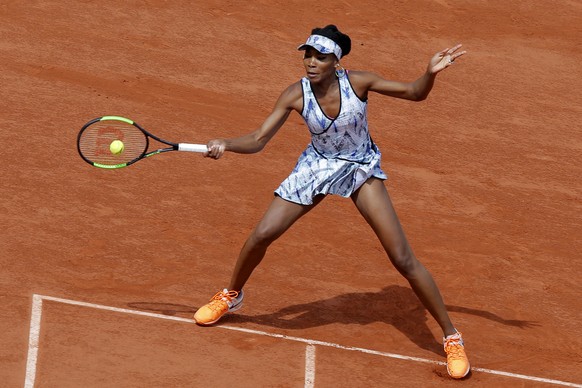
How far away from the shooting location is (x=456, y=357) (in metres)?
10.3

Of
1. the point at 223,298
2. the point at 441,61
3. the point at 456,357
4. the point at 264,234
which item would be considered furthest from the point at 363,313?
the point at 441,61

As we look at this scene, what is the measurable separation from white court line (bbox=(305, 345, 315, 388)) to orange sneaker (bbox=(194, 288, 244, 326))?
2.47 ft

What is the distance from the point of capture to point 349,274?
1195 cm

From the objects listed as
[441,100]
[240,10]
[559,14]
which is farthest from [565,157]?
[240,10]

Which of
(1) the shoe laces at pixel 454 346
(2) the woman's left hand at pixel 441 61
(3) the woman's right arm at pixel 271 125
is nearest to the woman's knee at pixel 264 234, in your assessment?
(3) the woman's right arm at pixel 271 125

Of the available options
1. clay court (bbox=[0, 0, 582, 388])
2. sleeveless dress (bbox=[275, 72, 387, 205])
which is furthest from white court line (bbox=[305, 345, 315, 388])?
sleeveless dress (bbox=[275, 72, 387, 205])

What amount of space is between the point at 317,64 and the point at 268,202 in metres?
3.35

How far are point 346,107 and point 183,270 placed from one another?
8.53ft

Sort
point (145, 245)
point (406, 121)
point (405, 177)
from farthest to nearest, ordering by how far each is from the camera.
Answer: point (406, 121)
point (405, 177)
point (145, 245)

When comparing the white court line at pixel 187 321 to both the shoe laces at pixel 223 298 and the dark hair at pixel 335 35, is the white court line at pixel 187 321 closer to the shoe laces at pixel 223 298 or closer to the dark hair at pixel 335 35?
the shoe laces at pixel 223 298

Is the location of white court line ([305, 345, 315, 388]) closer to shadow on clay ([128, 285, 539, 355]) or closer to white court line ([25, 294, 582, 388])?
white court line ([25, 294, 582, 388])

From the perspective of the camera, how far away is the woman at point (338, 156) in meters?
9.98

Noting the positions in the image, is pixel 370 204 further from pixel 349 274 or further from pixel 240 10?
pixel 240 10

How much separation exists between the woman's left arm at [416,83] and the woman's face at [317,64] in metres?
0.29
